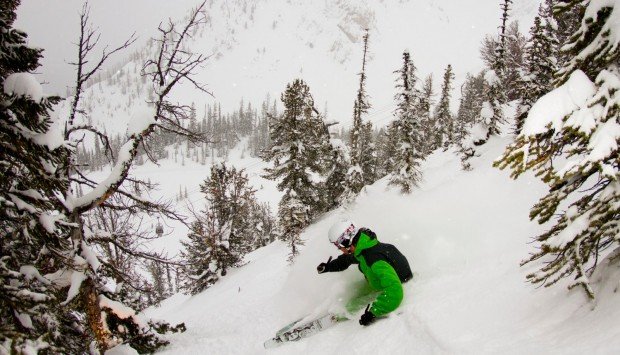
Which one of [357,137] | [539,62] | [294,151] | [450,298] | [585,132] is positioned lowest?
[450,298]

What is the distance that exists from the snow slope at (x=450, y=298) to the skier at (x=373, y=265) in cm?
21

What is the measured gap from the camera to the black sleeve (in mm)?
6883

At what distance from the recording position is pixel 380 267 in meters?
6.02

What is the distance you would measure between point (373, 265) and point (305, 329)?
1901 millimetres

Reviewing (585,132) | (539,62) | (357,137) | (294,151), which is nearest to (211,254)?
(294,151)

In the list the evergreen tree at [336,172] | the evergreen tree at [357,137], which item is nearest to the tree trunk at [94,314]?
the evergreen tree at [357,137]

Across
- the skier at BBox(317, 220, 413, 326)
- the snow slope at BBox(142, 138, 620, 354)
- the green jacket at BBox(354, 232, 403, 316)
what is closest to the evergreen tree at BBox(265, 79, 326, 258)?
the snow slope at BBox(142, 138, 620, 354)

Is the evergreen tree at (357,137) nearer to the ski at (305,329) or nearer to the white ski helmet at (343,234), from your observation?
the white ski helmet at (343,234)

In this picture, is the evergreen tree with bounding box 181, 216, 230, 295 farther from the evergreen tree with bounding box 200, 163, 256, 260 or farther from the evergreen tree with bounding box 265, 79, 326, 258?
the evergreen tree with bounding box 265, 79, 326, 258

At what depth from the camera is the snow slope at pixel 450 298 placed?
361 cm

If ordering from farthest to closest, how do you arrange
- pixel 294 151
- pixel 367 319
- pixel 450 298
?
pixel 294 151, pixel 367 319, pixel 450 298

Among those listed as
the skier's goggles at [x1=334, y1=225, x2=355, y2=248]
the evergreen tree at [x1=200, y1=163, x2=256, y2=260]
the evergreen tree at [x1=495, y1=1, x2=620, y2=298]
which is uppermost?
the evergreen tree at [x1=495, y1=1, x2=620, y2=298]

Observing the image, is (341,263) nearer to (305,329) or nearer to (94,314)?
(305,329)

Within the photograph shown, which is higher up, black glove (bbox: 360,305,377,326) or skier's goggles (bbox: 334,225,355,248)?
skier's goggles (bbox: 334,225,355,248)
